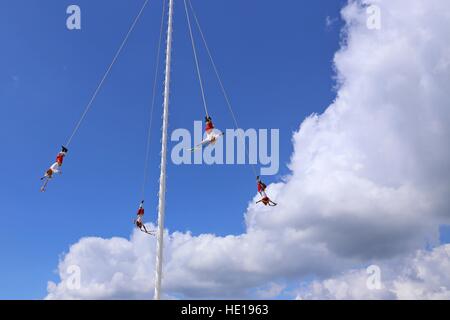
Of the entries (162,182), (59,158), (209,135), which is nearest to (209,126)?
(209,135)

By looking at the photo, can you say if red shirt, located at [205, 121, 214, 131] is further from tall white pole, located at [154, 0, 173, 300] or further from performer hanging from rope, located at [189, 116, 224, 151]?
tall white pole, located at [154, 0, 173, 300]

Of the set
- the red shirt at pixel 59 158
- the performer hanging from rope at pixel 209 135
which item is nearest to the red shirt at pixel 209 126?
the performer hanging from rope at pixel 209 135

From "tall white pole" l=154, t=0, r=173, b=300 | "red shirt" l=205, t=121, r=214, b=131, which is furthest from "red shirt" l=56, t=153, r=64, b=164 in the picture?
"red shirt" l=205, t=121, r=214, b=131

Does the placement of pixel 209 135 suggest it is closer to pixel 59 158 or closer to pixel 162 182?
pixel 162 182

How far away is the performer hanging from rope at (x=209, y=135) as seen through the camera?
37062mm

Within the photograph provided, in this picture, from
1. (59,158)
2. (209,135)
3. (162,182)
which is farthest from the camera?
(59,158)

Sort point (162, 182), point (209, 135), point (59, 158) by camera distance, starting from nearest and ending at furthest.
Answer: point (162, 182)
point (209, 135)
point (59, 158)

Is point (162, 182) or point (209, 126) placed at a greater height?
point (209, 126)

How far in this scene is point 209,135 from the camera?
3731 cm

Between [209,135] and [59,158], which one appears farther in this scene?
[59,158]

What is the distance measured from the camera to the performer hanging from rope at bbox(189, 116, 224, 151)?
37062mm
